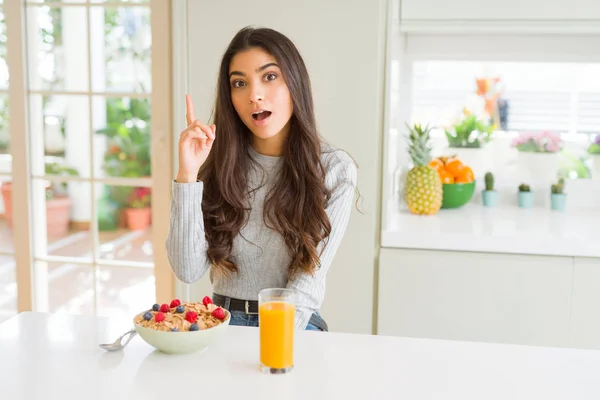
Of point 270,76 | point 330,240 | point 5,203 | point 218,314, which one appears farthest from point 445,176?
point 5,203

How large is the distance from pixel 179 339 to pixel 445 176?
187cm

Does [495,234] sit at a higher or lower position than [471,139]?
lower

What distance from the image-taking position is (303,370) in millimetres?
1219

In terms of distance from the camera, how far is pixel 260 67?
171cm

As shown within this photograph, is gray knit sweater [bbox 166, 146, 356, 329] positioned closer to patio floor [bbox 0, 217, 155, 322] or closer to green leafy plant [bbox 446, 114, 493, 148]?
patio floor [bbox 0, 217, 155, 322]

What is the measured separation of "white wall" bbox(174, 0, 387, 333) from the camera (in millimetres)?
2342

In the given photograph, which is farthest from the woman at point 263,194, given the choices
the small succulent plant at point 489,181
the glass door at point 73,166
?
the small succulent plant at point 489,181

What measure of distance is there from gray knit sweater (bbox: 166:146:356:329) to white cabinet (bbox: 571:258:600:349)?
995 millimetres

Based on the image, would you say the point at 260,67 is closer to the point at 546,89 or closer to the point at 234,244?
the point at 234,244

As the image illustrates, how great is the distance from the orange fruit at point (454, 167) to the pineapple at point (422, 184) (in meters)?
0.17

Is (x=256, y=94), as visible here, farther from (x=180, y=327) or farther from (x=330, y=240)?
(x=180, y=327)

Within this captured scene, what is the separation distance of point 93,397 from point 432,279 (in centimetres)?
152

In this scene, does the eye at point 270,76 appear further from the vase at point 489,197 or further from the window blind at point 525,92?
the vase at point 489,197

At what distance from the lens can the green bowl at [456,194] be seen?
113 inches
